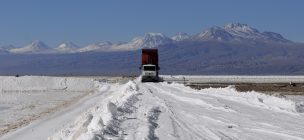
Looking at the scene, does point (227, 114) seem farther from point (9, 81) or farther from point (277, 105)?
point (9, 81)

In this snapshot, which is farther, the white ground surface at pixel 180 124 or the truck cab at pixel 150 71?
the truck cab at pixel 150 71

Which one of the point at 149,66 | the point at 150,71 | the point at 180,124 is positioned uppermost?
the point at 149,66

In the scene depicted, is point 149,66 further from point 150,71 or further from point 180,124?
point 180,124

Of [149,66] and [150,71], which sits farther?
[150,71]

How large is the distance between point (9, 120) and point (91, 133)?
13610 millimetres

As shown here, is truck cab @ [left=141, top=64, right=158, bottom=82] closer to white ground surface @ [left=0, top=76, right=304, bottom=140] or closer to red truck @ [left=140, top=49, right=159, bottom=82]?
red truck @ [left=140, top=49, right=159, bottom=82]

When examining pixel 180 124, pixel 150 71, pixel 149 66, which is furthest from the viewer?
pixel 150 71

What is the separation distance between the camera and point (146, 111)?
2506 cm

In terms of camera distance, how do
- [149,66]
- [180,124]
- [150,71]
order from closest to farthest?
1. [180,124]
2. [149,66]
3. [150,71]

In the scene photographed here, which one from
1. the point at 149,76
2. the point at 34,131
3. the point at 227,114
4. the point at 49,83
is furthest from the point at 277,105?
the point at 49,83

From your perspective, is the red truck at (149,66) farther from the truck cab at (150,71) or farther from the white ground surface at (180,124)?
the white ground surface at (180,124)

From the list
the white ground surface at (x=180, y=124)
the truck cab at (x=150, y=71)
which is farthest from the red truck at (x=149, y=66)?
the white ground surface at (x=180, y=124)

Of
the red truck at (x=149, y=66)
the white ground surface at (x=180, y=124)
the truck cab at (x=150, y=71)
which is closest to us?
the white ground surface at (x=180, y=124)

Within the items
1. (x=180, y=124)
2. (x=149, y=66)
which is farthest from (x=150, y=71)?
(x=180, y=124)
